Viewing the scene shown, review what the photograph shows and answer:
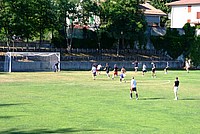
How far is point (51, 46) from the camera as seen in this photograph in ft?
262

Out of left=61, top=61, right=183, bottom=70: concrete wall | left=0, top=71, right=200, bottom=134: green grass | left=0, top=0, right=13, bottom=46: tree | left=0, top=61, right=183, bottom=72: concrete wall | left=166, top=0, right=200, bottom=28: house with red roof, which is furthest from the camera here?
left=166, top=0, right=200, bottom=28: house with red roof

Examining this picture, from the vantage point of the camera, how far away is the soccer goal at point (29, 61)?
199 feet

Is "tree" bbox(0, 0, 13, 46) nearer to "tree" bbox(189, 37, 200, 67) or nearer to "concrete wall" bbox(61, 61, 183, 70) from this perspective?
"concrete wall" bbox(61, 61, 183, 70)

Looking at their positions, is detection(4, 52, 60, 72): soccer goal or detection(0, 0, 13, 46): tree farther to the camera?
detection(0, 0, 13, 46): tree

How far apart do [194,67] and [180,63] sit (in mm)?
2277

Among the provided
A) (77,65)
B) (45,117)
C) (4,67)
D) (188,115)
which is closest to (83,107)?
(45,117)

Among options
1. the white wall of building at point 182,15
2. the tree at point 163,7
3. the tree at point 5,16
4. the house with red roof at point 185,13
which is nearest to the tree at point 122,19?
the tree at point 5,16

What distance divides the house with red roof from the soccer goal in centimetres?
3435

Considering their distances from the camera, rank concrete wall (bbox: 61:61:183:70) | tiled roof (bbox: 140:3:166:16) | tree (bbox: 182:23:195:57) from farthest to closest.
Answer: tiled roof (bbox: 140:3:166:16) → tree (bbox: 182:23:195:57) → concrete wall (bbox: 61:61:183:70)

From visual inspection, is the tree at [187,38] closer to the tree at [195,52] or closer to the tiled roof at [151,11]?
the tree at [195,52]

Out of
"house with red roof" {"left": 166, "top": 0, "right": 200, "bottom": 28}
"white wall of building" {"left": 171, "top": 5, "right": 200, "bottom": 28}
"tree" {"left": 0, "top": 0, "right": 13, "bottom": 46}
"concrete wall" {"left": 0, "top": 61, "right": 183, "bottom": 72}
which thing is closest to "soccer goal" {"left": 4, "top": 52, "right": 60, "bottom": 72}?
"concrete wall" {"left": 0, "top": 61, "right": 183, "bottom": 72}

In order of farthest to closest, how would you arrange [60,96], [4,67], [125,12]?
[125,12] → [4,67] → [60,96]

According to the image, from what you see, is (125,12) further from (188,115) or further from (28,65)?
(188,115)

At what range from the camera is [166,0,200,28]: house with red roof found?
297ft
